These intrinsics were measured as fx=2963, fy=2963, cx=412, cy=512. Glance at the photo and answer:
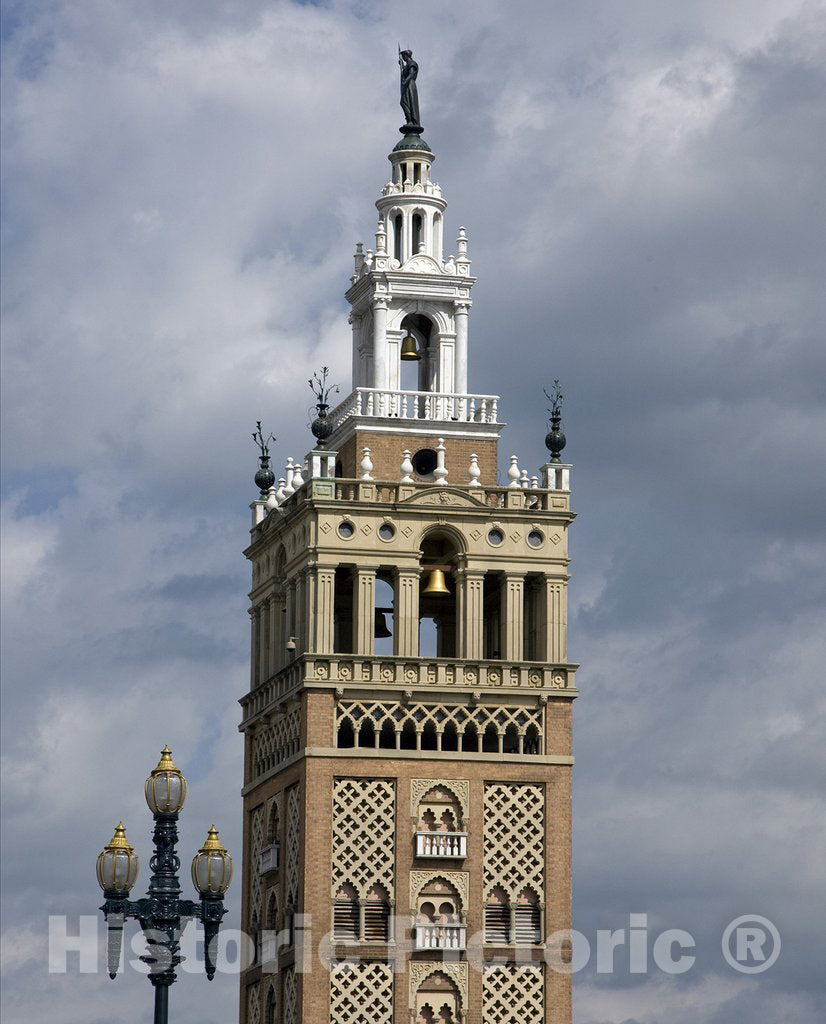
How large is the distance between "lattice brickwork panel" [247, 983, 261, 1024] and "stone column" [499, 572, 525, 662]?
33.1 ft

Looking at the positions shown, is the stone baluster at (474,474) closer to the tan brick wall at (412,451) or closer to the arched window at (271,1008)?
the tan brick wall at (412,451)

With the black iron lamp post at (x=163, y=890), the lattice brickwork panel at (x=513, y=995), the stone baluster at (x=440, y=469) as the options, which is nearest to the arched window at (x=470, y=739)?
the lattice brickwork panel at (x=513, y=995)

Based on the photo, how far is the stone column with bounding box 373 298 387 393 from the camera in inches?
2790

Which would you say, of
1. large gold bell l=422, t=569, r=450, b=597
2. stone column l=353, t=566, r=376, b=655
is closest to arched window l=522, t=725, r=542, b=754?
large gold bell l=422, t=569, r=450, b=597

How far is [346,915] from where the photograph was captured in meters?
Answer: 66.2

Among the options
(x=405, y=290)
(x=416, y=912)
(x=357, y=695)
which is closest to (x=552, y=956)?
(x=416, y=912)

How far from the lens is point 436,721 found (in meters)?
67.4

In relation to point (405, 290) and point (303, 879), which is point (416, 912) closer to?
point (303, 879)

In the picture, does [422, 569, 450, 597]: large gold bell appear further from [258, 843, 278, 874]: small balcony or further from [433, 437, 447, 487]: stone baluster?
[258, 843, 278, 874]: small balcony

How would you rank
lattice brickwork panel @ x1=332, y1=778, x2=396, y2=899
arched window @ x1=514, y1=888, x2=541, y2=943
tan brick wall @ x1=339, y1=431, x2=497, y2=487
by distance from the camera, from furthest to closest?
tan brick wall @ x1=339, y1=431, x2=497, y2=487
arched window @ x1=514, y1=888, x2=541, y2=943
lattice brickwork panel @ x1=332, y1=778, x2=396, y2=899

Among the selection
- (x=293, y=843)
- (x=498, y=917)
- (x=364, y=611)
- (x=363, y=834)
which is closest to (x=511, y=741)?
(x=498, y=917)

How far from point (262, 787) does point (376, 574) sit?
628cm

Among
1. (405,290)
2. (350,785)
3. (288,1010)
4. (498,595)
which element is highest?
(405,290)

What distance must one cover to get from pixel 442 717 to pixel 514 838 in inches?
126
